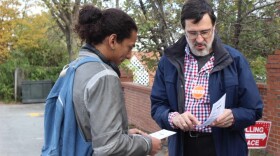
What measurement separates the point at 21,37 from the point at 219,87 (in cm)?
1885

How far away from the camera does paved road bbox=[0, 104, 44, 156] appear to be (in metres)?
8.84

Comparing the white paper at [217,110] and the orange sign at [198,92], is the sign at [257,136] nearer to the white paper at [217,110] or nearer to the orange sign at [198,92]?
the orange sign at [198,92]

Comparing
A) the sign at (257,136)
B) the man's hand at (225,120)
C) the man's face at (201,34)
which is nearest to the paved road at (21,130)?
the sign at (257,136)

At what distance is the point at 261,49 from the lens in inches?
249

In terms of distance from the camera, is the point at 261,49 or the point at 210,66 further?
the point at 261,49

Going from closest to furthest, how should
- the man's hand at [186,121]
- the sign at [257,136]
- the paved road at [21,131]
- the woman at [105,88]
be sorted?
the woman at [105,88], the man's hand at [186,121], the sign at [257,136], the paved road at [21,131]

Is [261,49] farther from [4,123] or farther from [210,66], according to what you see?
[4,123]

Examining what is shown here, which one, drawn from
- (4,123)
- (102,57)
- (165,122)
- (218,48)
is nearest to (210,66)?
(218,48)

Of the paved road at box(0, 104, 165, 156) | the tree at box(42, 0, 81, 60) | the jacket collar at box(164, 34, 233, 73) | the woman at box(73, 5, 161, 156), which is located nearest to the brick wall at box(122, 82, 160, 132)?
the paved road at box(0, 104, 165, 156)

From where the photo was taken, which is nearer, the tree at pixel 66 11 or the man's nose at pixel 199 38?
the man's nose at pixel 199 38

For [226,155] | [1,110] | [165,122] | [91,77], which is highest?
[91,77]

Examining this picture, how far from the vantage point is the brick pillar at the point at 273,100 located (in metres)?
5.78

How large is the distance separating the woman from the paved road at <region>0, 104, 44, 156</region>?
6.59m

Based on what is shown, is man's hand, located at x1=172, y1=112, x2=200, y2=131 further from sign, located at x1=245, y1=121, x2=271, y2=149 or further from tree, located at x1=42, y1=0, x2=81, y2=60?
tree, located at x1=42, y1=0, x2=81, y2=60
